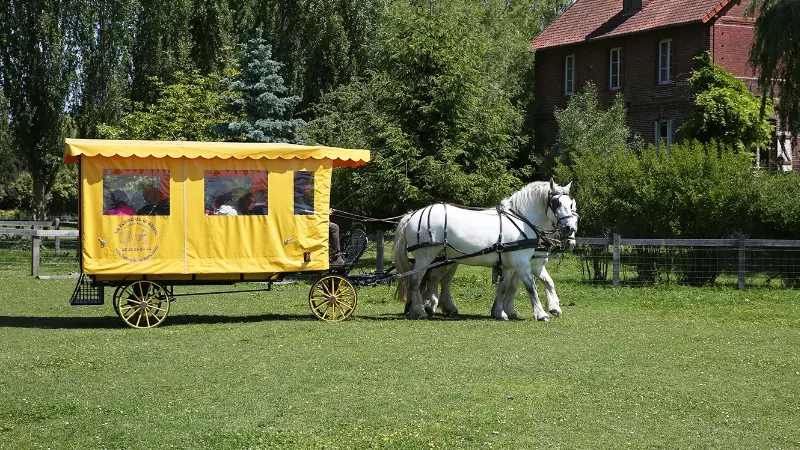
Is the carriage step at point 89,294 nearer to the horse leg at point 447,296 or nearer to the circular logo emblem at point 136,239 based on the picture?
the circular logo emblem at point 136,239

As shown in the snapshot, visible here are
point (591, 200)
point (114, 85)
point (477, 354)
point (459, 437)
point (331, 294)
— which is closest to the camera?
point (459, 437)

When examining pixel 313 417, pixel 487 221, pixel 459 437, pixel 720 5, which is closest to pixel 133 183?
pixel 487 221

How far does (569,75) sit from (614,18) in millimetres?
3357

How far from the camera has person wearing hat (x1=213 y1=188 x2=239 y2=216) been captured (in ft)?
53.9

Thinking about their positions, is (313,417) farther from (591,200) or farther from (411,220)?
(591,200)

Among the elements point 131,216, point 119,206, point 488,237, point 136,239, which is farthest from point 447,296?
point 119,206

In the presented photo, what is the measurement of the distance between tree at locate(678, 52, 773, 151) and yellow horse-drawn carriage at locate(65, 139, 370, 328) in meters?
22.5

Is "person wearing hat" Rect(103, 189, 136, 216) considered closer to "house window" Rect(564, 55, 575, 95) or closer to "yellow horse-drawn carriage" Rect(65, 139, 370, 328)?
"yellow horse-drawn carriage" Rect(65, 139, 370, 328)

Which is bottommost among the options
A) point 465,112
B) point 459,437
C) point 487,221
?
point 459,437

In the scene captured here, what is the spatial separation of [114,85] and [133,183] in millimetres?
28254

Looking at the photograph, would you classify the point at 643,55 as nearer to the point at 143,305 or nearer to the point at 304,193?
the point at 304,193

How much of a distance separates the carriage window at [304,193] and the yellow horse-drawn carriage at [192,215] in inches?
0.6

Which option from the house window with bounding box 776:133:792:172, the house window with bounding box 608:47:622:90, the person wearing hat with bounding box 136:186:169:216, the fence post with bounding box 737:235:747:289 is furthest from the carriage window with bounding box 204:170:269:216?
the house window with bounding box 608:47:622:90

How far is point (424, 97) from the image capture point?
2850cm
